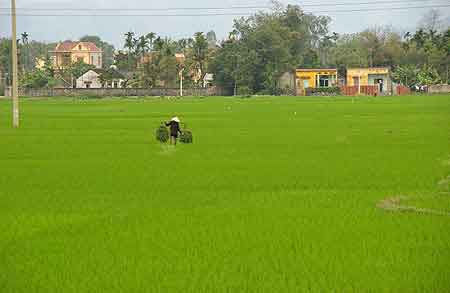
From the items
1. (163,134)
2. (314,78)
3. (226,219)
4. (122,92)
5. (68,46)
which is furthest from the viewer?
(68,46)

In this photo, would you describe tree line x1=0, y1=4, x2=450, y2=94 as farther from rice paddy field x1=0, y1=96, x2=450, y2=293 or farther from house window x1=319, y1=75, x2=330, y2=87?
rice paddy field x1=0, y1=96, x2=450, y2=293

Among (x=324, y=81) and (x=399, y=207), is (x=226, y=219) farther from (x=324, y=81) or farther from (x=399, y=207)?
(x=324, y=81)

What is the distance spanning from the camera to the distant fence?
93.7 meters

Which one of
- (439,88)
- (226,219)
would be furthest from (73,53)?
(226,219)

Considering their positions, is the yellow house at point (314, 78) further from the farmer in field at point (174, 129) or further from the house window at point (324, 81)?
the farmer in field at point (174, 129)

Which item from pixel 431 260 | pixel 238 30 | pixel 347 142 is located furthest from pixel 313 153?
pixel 238 30

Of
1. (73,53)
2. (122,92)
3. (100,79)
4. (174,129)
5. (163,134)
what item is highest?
(73,53)

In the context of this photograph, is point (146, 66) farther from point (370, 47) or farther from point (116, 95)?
point (370, 47)

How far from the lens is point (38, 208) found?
12.1m

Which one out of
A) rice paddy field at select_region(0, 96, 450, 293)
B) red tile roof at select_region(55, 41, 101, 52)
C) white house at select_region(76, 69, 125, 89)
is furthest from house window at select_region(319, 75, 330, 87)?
rice paddy field at select_region(0, 96, 450, 293)

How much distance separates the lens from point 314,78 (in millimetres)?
95938

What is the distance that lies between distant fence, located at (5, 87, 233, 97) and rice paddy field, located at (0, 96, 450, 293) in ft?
233

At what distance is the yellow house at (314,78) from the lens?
95938mm

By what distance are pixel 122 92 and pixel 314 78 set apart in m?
19.7
